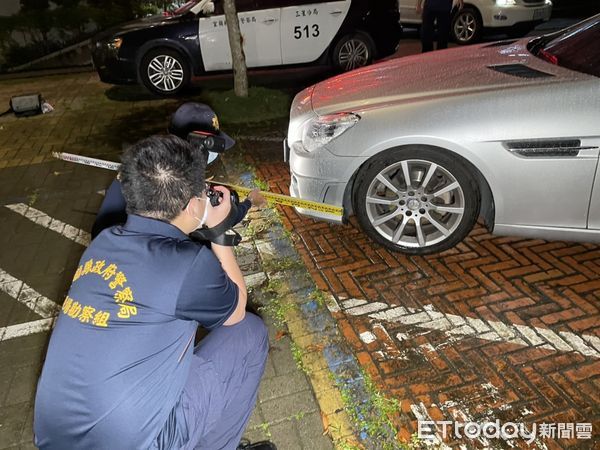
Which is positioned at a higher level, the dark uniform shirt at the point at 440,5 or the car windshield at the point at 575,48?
the car windshield at the point at 575,48

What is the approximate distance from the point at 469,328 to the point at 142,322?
6.45ft

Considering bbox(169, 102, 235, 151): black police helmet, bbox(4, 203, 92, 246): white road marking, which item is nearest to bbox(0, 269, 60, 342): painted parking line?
bbox(4, 203, 92, 246): white road marking

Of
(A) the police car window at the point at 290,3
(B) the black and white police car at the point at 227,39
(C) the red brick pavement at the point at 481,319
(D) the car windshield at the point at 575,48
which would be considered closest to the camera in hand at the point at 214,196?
(C) the red brick pavement at the point at 481,319

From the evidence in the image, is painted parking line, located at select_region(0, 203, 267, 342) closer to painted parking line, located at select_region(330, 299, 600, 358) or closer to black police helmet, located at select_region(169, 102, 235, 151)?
painted parking line, located at select_region(330, 299, 600, 358)

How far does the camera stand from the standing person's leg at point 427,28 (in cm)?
764

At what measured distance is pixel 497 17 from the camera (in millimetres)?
9461

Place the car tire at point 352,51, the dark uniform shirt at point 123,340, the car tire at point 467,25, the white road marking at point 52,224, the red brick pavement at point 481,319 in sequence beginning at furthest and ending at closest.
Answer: the car tire at point 467,25 < the car tire at point 352,51 < the white road marking at point 52,224 < the red brick pavement at point 481,319 < the dark uniform shirt at point 123,340

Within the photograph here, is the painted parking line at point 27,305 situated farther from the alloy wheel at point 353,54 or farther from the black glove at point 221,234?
the alloy wheel at point 353,54

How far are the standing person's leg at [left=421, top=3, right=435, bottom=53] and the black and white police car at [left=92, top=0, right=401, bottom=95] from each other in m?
0.54

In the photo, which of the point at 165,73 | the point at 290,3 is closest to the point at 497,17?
the point at 290,3

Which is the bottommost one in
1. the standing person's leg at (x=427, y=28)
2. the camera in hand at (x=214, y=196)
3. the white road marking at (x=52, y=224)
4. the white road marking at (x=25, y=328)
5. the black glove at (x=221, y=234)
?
the white road marking at (x=52, y=224)

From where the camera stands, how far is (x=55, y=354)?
5.22 feet

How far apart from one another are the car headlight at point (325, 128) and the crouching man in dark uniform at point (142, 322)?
165cm

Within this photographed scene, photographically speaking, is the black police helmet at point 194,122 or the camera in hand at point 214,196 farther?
the black police helmet at point 194,122
